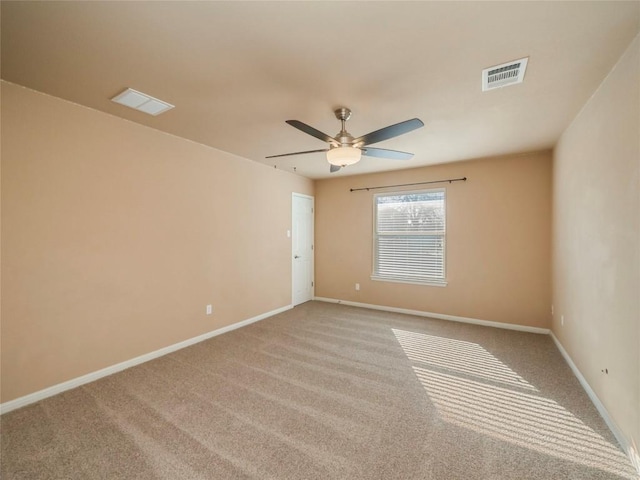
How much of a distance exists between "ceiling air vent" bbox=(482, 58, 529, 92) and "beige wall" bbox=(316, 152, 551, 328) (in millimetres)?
2355

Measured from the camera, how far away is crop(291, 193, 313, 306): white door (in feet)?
17.8

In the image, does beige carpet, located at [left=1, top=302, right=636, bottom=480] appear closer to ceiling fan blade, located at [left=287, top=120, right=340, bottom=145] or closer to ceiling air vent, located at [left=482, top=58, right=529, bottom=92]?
ceiling fan blade, located at [left=287, top=120, right=340, bottom=145]

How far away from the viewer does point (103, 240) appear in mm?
2773

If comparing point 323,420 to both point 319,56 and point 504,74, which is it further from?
point 504,74

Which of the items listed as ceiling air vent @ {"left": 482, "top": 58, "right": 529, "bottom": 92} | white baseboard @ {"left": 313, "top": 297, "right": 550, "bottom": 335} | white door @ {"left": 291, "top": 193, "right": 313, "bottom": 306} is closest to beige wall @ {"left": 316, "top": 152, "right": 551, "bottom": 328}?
white baseboard @ {"left": 313, "top": 297, "right": 550, "bottom": 335}

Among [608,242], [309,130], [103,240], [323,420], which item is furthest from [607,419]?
[103,240]

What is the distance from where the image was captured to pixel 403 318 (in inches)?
184

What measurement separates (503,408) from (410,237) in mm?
3020

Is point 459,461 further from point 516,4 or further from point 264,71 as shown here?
point 264,71

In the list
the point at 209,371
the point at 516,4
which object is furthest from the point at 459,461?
the point at 516,4

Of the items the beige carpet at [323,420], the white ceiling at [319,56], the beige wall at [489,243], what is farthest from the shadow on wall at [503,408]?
the white ceiling at [319,56]

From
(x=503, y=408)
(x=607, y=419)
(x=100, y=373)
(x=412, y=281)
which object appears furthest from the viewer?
(x=412, y=281)

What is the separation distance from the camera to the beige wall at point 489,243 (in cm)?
398

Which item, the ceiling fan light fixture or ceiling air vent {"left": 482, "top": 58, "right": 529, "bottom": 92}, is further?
the ceiling fan light fixture
